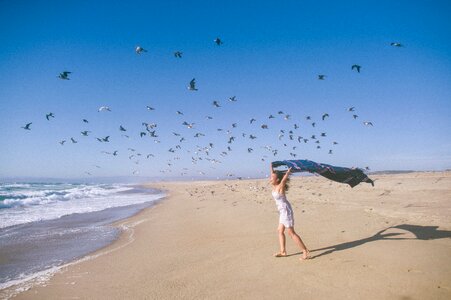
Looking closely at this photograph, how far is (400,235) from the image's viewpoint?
9.78 meters

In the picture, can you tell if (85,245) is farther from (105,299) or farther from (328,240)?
(328,240)

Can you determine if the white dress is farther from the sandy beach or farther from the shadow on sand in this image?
the shadow on sand

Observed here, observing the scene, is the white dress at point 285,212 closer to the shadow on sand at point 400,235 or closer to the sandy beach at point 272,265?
the sandy beach at point 272,265

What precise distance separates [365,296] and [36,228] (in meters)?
15.9

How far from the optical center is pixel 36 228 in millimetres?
15422

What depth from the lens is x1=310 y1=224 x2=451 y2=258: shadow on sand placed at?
9000 mm

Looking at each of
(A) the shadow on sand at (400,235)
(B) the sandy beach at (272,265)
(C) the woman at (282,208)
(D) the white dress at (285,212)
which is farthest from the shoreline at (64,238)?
(A) the shadow on sand at (400,235)

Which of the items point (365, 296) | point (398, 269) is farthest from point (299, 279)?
point (398, 269)

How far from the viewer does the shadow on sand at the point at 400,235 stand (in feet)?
29.5

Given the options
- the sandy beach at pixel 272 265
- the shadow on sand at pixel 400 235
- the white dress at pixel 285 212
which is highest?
the white dress at pixel 285 212

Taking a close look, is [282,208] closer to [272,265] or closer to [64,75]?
[272,265]

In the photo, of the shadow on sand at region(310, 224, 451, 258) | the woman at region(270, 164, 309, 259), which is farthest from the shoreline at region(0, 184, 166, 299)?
the shadow on sand at region(310, 224, 451, 258)

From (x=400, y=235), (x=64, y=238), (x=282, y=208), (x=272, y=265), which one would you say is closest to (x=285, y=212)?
(x=282, y=208)

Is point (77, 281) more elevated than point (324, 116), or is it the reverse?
point (324, 116)
